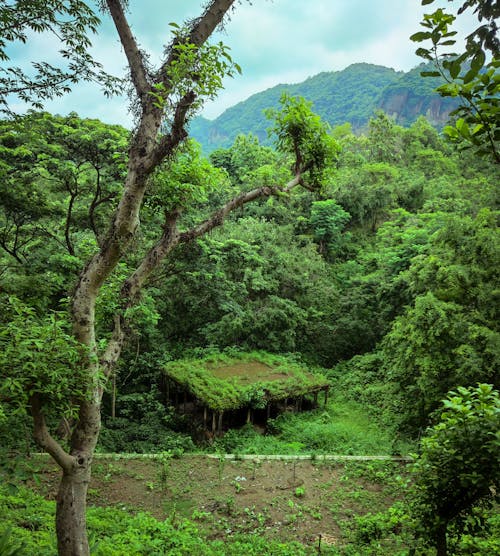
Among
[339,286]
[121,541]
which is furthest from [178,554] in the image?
[339,286]

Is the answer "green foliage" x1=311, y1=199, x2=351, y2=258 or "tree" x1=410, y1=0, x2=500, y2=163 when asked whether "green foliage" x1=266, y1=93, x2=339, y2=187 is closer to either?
"tree" x1=410, y1=0, x2=500, y2=163

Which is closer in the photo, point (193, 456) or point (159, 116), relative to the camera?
point (159, 116)

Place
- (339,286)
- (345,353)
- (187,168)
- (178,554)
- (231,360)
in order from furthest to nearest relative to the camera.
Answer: (339,286) → (345,353) → (231,360) → (178,554) → (187,168)

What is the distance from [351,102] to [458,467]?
300ft

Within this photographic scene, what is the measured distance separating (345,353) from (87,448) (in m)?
15.8

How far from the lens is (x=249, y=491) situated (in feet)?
24.4

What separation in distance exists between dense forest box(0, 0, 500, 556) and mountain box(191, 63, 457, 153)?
52951 mm

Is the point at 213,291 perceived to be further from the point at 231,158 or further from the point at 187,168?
the point at 231,158

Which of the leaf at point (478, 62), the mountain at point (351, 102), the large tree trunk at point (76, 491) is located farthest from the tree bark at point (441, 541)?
the mountain at point (351, 102)

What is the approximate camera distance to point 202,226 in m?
4.68

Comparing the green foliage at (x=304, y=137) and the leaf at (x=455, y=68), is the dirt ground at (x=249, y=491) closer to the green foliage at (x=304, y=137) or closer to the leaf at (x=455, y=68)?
the green foliage at (x=304, y=137)

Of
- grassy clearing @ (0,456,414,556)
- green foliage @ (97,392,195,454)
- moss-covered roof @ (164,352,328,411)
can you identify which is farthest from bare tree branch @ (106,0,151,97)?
moss-covered roof @ (164,352,328,411)

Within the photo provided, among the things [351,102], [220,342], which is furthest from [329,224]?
[351,102]

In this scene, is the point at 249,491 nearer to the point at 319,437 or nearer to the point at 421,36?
the point at 319,437
